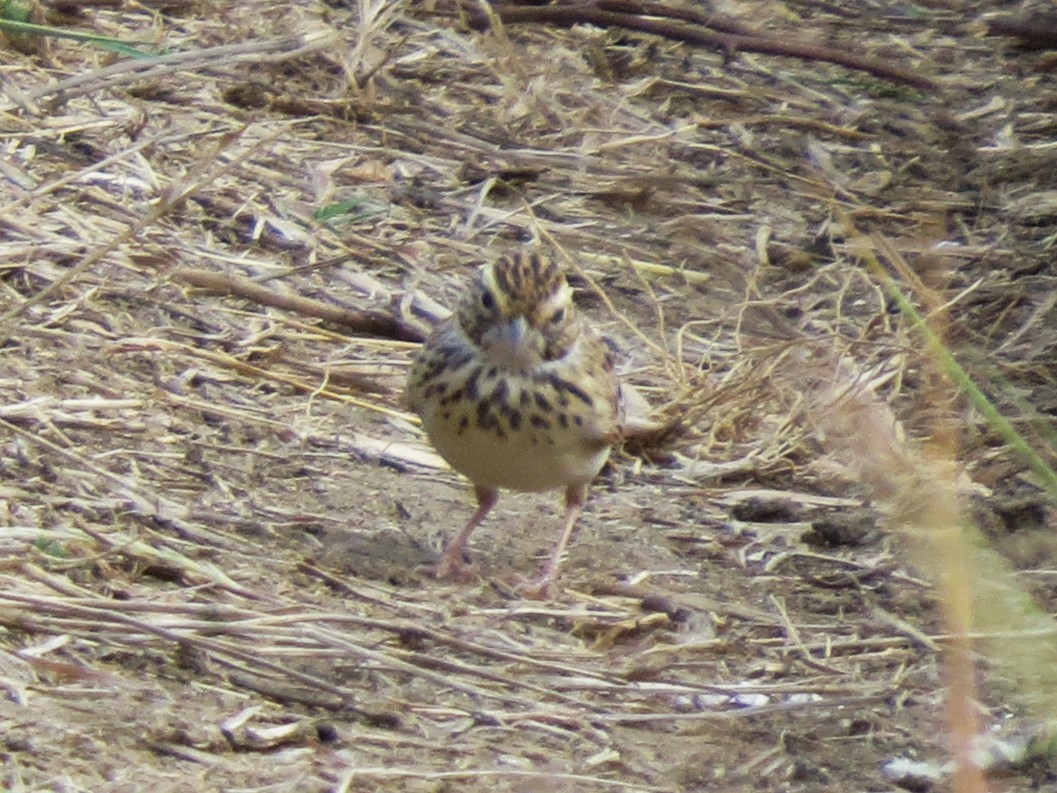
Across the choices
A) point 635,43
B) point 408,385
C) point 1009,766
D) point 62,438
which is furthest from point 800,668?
point 635,43

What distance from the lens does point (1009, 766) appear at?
4.12 m

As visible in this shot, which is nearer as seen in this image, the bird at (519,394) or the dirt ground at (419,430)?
the dirt ground at (419,430)

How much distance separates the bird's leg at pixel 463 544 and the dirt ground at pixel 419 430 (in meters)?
0.07

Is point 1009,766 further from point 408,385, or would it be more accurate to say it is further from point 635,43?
point 635,43

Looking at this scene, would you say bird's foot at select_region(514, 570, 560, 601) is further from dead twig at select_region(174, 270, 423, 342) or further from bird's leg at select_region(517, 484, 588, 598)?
dead twig at select_region(174, 270, 423, 342)

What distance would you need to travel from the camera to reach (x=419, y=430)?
603 centimetres

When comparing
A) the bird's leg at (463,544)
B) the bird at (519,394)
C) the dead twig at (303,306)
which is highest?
the bird at (519,394)

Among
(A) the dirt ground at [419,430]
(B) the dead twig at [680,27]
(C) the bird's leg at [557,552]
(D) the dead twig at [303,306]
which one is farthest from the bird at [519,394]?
(B) the dead twig at [680,27]

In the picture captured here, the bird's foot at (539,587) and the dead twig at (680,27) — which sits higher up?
the dead twig at (680,27)

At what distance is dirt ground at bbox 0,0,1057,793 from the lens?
4117 millimetres

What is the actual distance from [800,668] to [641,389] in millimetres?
1831

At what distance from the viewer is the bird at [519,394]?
202 inches

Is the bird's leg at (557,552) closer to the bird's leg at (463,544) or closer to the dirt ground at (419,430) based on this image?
the dirt ground at (419,430)

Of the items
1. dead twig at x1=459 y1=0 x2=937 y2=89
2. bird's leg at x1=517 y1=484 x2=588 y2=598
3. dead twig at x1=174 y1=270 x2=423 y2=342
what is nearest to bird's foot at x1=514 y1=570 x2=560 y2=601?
bird's leg at x1=517 y1=484 x2=588 y2=598
